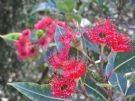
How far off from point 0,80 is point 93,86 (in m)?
1.88

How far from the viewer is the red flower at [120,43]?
1.04 metres

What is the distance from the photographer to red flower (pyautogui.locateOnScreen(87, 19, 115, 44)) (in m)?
1.05

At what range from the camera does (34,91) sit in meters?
1.17

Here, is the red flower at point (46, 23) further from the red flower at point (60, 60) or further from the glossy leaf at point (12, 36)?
the red flower at point (60, 60)

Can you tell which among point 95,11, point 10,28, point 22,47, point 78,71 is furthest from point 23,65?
point 78,71

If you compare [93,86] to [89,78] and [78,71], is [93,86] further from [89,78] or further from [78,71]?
[78,71]

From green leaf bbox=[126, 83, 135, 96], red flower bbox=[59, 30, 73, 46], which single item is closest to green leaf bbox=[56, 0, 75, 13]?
red flower bbox=[59, 30, 73, 46]

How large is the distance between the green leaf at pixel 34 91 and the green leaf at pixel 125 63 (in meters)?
0.18

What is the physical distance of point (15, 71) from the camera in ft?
9.91

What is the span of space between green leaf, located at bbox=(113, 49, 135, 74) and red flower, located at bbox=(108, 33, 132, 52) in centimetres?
5

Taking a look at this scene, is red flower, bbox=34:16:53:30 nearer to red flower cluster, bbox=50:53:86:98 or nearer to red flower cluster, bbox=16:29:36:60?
red flower cluster, bbox=16:29:36:60

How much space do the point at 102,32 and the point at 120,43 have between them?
52mm

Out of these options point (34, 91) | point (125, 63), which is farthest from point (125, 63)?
point (34, 91)

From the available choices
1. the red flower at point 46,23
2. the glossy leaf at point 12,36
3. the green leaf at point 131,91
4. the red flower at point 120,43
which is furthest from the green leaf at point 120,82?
the glossy leaf at point 12,36
